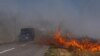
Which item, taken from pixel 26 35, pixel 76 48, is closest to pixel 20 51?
pixel 76 48

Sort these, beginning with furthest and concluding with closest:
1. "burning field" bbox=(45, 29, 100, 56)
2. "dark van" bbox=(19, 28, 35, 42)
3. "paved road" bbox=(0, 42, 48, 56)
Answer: "dark van" bbox=(19, 28, 35, 42) < "burning field" bbox=(45, 29, 100, 56) < "paved road" bbox=(0, 42, 48, 56)

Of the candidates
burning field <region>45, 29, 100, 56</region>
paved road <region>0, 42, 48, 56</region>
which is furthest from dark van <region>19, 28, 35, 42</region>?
paved road <region>0, 42, 48, 56</region>

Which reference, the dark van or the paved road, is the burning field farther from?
the dark van

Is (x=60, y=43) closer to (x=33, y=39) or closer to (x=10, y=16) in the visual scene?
(x=33, y=39)

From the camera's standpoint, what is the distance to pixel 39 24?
79.0 meters

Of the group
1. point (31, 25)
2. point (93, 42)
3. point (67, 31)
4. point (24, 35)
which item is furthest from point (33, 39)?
point (93, 42)

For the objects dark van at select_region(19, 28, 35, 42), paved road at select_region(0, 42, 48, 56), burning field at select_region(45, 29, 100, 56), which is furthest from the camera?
dark van at select_region(19, 28, 35, 42)

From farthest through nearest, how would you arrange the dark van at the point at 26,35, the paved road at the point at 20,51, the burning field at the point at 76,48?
the dark van at the point at 26,35, the burning field at the point at 76,48, the paved road at the point at 20,51

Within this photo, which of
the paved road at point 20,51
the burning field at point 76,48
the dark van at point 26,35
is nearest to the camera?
the paved road at point 20,51

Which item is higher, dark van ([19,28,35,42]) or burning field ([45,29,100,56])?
burning field ([45,29,100,56])

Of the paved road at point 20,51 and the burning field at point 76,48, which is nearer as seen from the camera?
the paved road at point 20,51

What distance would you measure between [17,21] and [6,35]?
507 centimetres

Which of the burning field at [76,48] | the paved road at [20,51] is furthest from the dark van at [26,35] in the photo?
the paved road at [20,51]

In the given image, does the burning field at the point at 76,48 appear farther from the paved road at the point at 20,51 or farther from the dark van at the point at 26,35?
the dark van at the point at 26,35
